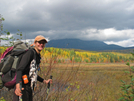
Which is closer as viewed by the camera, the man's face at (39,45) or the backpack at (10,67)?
the backpack at (10,67)

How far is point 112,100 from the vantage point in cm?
891

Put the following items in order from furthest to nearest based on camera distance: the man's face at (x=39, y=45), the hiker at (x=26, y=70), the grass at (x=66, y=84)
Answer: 1. the grass at (x=66, y=84)
2. the man's face at (x=39, y=45)
3. the hiker at (x=26, y=70)

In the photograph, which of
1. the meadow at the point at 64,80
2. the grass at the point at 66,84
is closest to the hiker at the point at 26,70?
the meadow at the point at 64,80

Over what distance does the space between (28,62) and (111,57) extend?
71.1m

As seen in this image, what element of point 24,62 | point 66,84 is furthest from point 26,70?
point 66,84

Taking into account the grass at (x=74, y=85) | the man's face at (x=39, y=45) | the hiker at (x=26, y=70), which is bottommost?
the grass at (x=74, y=85)

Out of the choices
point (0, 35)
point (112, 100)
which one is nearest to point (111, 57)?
point (112, 100)

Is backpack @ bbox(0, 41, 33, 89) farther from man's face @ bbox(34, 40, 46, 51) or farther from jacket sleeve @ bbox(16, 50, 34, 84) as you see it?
man's face @ bbox(34, 40, 46, 51)

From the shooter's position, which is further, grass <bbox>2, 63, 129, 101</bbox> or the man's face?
grass <bbox>2, 63, 129, 101</bbox>

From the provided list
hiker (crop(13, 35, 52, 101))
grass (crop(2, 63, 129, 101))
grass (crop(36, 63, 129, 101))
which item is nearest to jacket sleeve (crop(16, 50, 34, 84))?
hiker (crop(13, 35, 52, 101))

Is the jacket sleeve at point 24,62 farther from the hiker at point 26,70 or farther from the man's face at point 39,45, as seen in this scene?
the man's face at point 39,45

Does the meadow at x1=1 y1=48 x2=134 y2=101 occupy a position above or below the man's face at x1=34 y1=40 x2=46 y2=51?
below

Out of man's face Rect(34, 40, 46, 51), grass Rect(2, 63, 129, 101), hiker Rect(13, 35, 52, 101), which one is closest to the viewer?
hiker Rect(13, 35, 52, 101)

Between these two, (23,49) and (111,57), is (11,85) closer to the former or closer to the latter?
(23,49)
